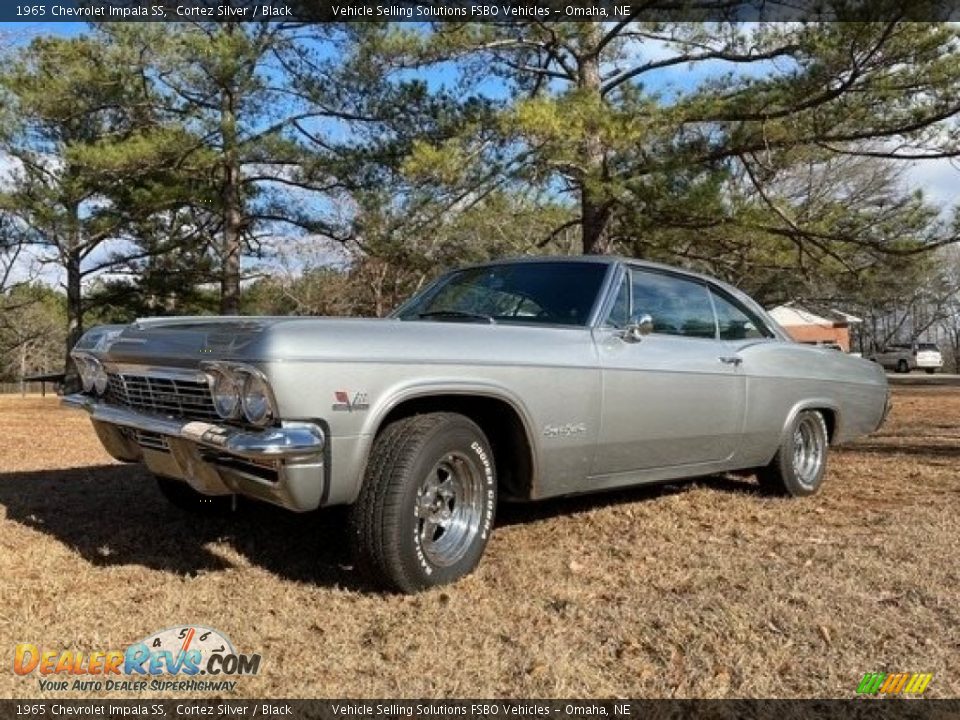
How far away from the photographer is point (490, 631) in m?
3.19

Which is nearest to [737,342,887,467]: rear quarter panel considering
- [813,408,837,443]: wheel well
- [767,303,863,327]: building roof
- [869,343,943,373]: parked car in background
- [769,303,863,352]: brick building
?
[813,408,837,443]: wheel well

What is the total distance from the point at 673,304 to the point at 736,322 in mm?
774

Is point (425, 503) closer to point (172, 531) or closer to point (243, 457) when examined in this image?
point (243, 457)

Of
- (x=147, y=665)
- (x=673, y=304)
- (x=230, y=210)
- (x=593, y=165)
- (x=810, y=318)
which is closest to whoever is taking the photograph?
(x=147, y=665)

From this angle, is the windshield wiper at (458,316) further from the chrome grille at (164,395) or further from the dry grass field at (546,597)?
the chrome grille at (164,395)

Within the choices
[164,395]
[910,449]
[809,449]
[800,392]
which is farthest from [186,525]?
[910,449]

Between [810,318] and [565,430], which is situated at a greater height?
[810,318]

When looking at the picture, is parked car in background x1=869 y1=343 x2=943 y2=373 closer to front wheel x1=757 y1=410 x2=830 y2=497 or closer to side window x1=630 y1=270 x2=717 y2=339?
front wheel x1=757 y1=410 x2=830 y2=497

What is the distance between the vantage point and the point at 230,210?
1784 cm

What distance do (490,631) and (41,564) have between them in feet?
7.11

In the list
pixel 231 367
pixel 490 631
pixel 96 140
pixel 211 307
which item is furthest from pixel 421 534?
pixel 211 307

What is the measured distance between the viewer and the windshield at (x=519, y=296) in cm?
454

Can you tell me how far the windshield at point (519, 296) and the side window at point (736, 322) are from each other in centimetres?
119

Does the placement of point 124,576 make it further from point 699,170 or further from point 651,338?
point 699,170
